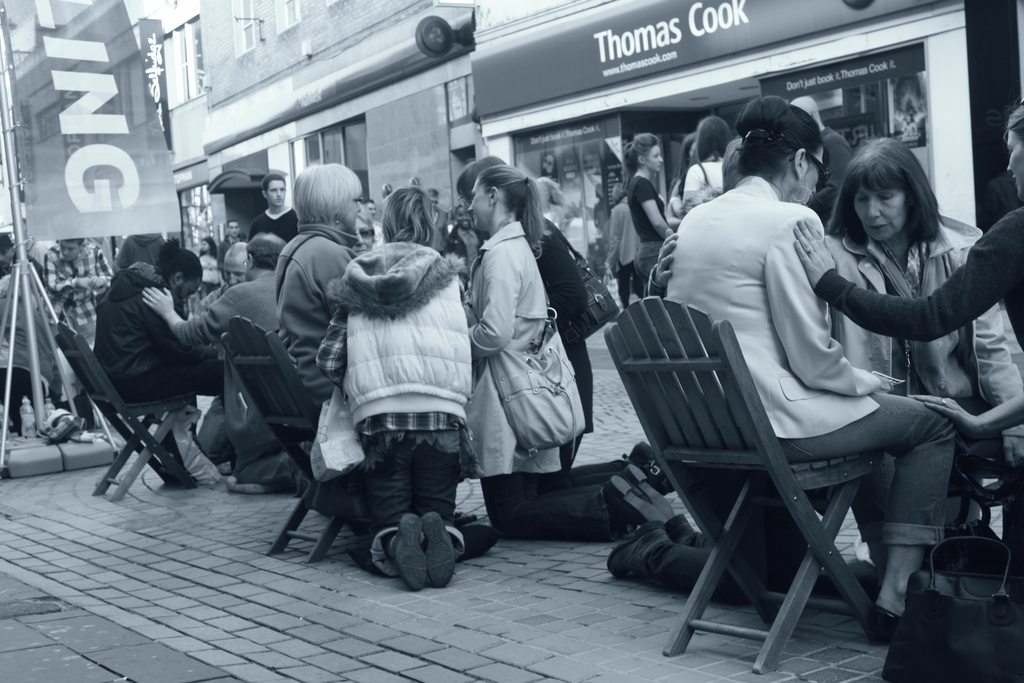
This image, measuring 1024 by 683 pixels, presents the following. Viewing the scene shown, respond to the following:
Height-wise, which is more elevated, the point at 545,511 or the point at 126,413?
the point at 126,413

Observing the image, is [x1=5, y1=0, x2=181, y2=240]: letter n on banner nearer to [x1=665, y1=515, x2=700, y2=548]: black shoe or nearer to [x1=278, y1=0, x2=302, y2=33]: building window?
[x1=665, y1=515, x2=700, y2=548]: black shoe

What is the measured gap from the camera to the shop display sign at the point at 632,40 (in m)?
14.1

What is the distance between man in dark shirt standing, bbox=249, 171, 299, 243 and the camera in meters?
10.8

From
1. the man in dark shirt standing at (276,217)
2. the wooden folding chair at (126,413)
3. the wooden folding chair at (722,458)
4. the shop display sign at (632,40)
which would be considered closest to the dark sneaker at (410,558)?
the wooden folding chair at (722,458)

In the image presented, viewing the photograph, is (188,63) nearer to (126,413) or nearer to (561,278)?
(126,413)

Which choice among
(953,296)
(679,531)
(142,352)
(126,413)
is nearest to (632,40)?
(142,352)

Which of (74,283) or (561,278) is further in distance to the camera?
(74,283)

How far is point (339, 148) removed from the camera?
24.4 metres

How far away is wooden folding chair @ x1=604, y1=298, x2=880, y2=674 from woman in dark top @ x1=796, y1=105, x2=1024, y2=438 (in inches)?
14.2

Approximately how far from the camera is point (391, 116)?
2191 centimetres

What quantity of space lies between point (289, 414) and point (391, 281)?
997 mm

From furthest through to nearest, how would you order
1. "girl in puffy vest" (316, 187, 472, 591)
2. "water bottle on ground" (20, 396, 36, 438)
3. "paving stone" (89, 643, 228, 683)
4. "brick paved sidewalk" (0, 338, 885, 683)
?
"water bottle on ground" (20, 396, 36, 438) → "girl in puffy vest" (316, 187, 472, 591) → "paving stone" (89, 643, 228, 683) → "brick paved sidewalk" (0, 338, 885, 683)

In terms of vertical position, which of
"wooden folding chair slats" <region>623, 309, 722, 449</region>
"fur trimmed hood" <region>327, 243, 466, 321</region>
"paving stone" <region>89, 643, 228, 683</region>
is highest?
"fur trimmed hood" <region>327, 243, 466, 321</region>

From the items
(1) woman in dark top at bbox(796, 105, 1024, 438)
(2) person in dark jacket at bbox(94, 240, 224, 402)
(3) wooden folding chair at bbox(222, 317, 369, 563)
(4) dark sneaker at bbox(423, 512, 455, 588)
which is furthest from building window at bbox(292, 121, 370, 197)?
(1) woman in dark top at bbox(796, 105, 1024, 438)
